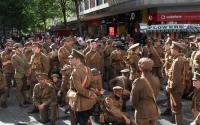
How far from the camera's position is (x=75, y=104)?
9344 millimetres

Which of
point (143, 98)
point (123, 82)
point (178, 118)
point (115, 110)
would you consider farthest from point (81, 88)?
point (123, 82)

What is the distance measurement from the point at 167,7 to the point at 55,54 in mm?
24003

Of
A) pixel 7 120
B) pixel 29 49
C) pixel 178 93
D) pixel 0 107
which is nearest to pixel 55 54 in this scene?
pixel 29 49

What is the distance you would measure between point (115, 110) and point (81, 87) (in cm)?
183

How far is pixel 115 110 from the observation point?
35.3ft

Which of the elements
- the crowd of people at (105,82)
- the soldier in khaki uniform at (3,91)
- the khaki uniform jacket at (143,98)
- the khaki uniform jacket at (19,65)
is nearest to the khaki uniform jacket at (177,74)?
the crowd of people at (105,82)

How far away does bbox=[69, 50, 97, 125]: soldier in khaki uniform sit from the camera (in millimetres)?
9148

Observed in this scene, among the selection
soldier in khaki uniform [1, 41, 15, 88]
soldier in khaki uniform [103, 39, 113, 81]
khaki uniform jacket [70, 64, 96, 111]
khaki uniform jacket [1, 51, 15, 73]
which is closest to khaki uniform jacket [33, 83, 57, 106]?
khaki uniform jacket [70, 64, 96, 111]

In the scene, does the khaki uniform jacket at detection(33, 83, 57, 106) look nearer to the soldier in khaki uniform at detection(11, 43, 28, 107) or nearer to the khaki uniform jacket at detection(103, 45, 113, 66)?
the soldier in khaki uniform at detection(11, 43, 28, 107)

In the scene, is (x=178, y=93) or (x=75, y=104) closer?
(x=75, y=104)

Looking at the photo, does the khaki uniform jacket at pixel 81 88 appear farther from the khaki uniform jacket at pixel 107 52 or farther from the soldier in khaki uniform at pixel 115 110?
the khaki uniform jacket at pixel 107 52

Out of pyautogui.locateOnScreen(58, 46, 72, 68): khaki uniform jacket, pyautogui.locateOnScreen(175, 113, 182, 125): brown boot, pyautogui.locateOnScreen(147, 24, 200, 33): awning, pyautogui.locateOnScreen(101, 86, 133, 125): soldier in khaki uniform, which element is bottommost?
pyautogui.locateOnScreen(175, 113, 182, 125): brown boot

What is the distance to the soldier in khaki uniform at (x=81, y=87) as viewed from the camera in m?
9.15

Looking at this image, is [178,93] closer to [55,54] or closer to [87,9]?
[55,54]
